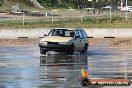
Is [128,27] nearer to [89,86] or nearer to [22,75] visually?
[22,75]

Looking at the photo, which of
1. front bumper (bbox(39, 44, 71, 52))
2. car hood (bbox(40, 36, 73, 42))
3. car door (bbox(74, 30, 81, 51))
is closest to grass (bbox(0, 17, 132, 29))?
car door (bbox(74, 30, 81, 51))

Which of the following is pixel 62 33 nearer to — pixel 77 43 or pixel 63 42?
pixel 77 43

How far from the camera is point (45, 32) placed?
4553cm

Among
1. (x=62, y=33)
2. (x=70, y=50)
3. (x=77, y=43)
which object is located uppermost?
(x=62, y=33)

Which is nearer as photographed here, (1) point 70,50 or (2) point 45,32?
(1) point 70,50

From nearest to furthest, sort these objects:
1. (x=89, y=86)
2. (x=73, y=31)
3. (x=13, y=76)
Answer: (x=89, y=86), (x=13, y=76), (x=73, y=31)

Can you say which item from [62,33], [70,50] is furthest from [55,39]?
[62,33]

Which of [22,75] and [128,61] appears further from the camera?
[128,61]

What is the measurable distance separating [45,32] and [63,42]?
15899mm

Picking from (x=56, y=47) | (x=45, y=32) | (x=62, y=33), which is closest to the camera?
(x=56, y=47)

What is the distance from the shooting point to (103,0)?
9306cm

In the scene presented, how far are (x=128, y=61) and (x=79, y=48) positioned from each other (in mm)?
6826

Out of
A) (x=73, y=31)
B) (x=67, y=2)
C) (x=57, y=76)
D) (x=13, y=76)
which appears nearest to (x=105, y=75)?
(x=57, y=76)

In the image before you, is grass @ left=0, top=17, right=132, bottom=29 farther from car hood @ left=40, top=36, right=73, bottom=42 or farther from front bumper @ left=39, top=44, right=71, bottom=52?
front bumper @ left=39, top=44, right=71, bottom=52
